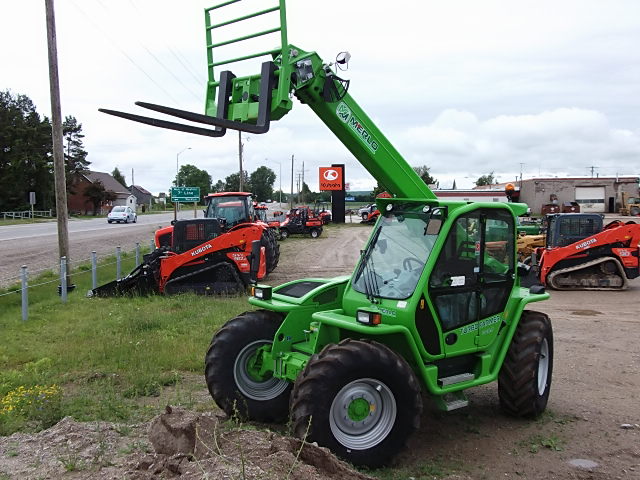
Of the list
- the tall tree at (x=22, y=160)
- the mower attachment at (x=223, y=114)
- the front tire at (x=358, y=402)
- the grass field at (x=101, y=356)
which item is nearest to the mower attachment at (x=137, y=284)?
the grass field at (x=101, y=356)

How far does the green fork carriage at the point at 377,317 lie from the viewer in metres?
4.66

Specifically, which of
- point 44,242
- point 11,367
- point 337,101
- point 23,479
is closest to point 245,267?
point 11,367

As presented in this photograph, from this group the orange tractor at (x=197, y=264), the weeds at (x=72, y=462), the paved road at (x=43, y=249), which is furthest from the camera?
the paved road at (x=43, y=249)

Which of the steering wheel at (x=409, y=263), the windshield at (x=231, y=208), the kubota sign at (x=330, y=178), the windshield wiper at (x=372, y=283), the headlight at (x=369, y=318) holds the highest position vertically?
the kubota sign at (x=330, y=178)

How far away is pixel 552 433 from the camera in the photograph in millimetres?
5617

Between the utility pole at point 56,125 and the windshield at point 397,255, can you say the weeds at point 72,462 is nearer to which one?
the windshield at point 397,255

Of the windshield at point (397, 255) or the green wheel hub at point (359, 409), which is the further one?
the windshield at point (397, 255)

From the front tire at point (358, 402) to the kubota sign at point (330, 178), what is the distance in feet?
165

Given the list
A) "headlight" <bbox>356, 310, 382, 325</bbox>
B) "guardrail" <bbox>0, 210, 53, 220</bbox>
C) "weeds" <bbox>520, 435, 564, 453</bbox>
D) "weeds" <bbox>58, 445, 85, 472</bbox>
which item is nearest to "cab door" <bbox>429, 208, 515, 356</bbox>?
"headlight" <bbox>356, 310, 382, 325</bbox>

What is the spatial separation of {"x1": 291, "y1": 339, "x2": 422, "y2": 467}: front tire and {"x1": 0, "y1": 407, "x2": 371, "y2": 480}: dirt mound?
29 centimetres

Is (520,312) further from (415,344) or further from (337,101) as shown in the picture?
(337,101)

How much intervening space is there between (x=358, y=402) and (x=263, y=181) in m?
131

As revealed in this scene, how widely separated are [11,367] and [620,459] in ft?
23.2

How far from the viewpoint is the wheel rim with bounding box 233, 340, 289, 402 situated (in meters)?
5.68
